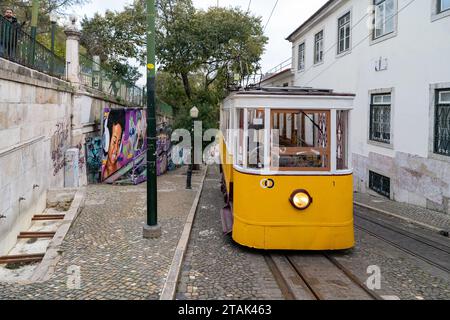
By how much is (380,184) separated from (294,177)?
28.5 feet

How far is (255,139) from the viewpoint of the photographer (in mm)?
6715

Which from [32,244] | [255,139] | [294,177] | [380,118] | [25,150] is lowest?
[32,244]

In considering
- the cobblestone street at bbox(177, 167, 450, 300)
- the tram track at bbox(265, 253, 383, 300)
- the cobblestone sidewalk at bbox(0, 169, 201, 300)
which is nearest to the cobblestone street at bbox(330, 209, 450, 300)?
the cobblestone street at bbox(177, 167, 450, 300)

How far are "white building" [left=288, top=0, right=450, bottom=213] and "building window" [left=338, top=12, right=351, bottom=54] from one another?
0.04m

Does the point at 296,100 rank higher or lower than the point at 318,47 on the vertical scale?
lower

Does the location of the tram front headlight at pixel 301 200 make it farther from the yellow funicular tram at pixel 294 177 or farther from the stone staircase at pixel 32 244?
the stone staircase at pixel 32 244

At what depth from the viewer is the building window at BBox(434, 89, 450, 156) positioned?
10531mm

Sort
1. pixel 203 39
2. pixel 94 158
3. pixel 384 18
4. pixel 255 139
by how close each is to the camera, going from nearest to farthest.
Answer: pixel 255 139
pixel 384 18
pixel 94 158
pixel 203 39

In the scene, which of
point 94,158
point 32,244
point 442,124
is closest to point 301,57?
point 94,158

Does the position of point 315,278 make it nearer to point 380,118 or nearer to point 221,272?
point 221,272

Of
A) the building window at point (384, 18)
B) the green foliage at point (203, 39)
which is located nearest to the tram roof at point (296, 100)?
the building window at point (384, 18)

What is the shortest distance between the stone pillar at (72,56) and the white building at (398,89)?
9.62 meters

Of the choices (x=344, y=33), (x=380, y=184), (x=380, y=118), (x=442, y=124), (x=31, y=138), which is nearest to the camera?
(x=31, y=138)
